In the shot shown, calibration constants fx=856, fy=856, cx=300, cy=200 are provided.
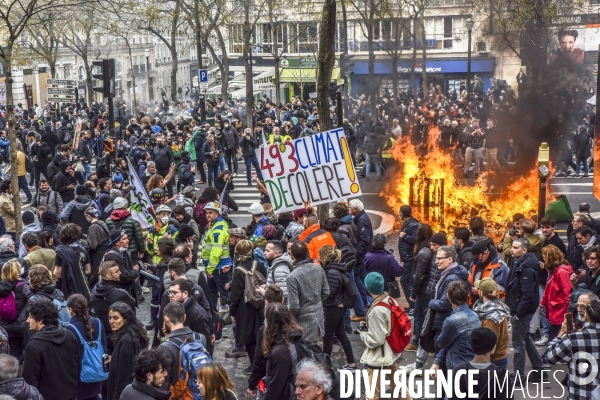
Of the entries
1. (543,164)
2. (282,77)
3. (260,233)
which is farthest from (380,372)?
(282,77)

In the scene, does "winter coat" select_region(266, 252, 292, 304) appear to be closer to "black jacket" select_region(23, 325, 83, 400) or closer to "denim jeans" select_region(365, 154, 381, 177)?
"black jacket" select_region(23, 325, 83, 400)

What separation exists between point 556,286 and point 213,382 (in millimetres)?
5043

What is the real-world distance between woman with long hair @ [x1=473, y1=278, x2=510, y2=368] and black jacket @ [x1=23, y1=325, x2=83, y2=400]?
3.55 meters

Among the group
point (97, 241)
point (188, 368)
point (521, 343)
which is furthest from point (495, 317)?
point (97, 241)

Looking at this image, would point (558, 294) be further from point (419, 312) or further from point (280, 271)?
point (280, 271)

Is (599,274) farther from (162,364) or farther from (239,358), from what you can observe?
(162,364)

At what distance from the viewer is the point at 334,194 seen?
12.1 metres

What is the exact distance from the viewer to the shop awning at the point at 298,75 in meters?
52.4

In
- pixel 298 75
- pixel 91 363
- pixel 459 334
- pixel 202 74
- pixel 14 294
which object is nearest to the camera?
pixel 91 363

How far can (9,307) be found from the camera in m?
8.66

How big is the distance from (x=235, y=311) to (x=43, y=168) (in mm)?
14609

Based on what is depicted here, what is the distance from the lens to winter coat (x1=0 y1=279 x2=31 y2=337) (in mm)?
8578

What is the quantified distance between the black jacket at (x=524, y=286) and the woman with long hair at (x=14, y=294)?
5047 millimetres

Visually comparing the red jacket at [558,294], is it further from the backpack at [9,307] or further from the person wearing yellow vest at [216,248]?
the backpack at [9,307]
